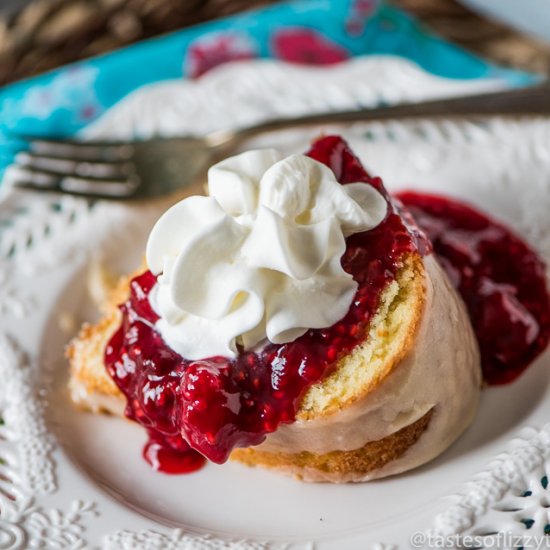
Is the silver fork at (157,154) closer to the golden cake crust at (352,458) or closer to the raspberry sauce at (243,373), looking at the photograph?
the raspberry sauce at (243,373)

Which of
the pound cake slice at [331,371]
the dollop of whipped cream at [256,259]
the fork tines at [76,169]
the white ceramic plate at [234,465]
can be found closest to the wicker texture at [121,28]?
the white ceramic plate at [234,465]

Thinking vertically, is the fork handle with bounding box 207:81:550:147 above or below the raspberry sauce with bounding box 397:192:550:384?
above

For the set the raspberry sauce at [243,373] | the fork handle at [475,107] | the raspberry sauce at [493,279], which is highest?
the raspberry sauce at [243,373]

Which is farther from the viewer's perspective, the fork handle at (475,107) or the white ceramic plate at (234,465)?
the fork handle at (475,107)

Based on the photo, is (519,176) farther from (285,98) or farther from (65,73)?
(65,73)

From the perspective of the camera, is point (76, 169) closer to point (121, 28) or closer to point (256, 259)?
point (121, 28)

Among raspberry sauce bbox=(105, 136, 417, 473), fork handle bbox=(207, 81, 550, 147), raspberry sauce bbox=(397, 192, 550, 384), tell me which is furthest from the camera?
fork handle bbox=(207, 81, 550, 147)

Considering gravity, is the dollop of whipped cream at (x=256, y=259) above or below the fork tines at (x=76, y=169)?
above

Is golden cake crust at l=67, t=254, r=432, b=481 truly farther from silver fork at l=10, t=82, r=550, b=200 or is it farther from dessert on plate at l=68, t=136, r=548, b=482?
silver fork at l=10, t=82, r=550, b=200

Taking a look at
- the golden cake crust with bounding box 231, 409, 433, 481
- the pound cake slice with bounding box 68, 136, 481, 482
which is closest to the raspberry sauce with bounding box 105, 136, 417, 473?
the pound cake slice with bounding box 68, 136, 481, 482
